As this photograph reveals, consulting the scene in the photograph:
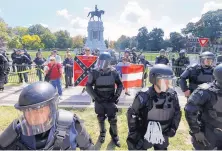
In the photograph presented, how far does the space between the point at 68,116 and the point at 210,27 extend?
237ft

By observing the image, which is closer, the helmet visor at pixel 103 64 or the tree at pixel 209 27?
the helmet visor at pixel 103 64

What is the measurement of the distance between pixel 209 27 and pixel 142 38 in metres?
21.5

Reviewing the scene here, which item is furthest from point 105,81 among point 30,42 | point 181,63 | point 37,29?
point 37,29

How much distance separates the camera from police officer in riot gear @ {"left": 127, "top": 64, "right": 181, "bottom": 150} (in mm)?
2861

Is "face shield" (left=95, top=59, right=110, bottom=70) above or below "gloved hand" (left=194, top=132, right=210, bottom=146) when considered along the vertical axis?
above

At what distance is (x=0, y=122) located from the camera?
5977mm

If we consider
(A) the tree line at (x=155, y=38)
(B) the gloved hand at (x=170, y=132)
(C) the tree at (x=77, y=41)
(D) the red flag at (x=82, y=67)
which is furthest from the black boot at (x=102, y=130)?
(C) the tree at (x=77, y=41)

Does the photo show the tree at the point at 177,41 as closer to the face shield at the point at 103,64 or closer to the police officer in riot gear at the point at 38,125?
the face shield at the point at 103,64

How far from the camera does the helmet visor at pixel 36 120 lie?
177 centimetres

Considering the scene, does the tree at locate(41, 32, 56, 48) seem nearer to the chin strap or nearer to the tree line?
the tree line

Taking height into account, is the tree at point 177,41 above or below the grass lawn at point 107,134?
above

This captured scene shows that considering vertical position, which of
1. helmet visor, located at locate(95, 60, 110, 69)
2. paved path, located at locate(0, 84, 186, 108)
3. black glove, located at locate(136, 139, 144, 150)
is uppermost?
helmet visor, located at locate(95, 60, 110, 69)

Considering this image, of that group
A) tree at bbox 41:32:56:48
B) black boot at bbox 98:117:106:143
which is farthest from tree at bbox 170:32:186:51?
black boot at bbox 98:117:106:143

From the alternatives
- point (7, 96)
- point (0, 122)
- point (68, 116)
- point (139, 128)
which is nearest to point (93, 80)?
point (139, 128)
